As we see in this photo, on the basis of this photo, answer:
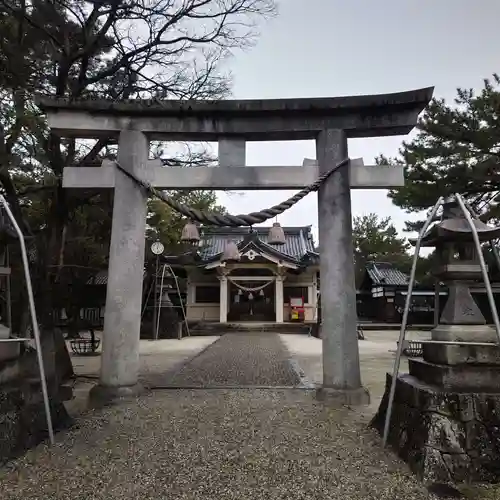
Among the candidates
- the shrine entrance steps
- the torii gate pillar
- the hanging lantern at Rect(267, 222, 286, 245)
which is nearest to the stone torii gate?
the torii gate pillar

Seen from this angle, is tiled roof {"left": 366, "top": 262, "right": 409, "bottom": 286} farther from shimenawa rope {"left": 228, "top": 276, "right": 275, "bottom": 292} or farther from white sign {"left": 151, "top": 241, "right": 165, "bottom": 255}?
white sign {"left": 151, "top": 241, "right": 165, "bottom": 255}

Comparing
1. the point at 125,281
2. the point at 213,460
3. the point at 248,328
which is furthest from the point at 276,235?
the point at 248,328

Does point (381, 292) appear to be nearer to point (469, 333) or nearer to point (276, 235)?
point (276, 235)

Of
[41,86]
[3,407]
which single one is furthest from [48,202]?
[3,407]

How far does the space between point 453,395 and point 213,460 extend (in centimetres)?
205

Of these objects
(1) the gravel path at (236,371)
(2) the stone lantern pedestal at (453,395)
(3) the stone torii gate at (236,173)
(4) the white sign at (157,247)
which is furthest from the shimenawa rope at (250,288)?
(2) the stone lantern pedestal at (453,395)

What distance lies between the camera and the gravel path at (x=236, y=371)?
746cm

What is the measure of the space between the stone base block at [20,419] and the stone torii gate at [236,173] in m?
1.69

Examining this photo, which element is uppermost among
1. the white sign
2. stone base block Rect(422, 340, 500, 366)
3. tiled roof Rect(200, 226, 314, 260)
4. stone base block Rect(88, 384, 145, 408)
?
tiled roof Rect(200, 226, 314, 260)

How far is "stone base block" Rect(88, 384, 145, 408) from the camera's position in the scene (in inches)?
225

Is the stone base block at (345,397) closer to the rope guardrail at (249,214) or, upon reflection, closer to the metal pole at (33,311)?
the rope guardrail at (249,214)

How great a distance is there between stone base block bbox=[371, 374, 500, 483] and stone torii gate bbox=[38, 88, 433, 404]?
7.54ft

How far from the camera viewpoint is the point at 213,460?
3664 mm

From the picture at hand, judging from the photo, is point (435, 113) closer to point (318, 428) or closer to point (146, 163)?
point (146, 163)
